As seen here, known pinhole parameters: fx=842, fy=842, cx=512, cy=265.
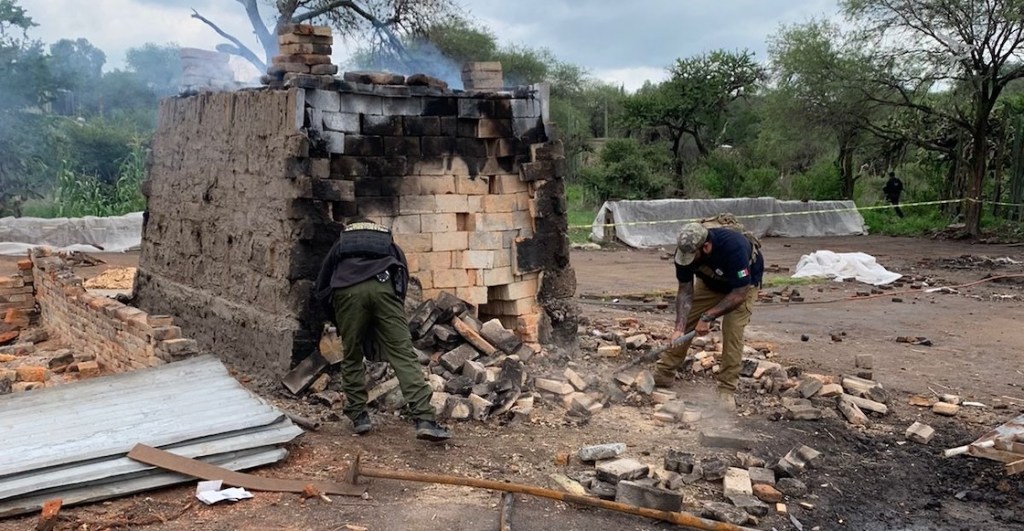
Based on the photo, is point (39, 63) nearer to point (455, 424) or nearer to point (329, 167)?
point (329, 167)

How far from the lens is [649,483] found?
5008mm

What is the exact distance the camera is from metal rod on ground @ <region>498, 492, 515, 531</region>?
4.25 meters

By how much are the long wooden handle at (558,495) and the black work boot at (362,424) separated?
90cm

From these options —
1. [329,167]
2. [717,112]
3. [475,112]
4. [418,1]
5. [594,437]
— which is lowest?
[594,437]

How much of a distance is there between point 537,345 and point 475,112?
7.26 ft

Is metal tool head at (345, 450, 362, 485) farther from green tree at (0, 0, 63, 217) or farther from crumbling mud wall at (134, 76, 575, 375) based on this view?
green tree at (0, 0, 63, 217)

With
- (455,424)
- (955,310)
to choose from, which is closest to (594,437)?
(455,424)

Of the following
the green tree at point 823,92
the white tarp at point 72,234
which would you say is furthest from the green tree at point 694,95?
the white tarp at point 72,234

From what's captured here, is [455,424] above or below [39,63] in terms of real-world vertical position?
below

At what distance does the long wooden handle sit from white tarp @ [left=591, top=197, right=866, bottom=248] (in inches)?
598

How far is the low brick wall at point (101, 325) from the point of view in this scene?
Result: 277 inches

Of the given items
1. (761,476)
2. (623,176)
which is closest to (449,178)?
(761,476)

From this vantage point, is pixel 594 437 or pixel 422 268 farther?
pixel 422 268

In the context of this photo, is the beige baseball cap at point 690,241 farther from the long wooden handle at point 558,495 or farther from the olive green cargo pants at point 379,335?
the long wooden handle at point 558,495
